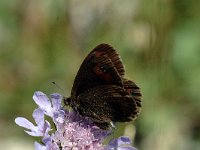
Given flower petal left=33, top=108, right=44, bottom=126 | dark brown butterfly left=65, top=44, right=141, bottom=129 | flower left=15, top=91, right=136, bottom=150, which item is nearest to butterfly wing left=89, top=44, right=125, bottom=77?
dark brown butterfly left=65, top=44, right=141, bottom=129

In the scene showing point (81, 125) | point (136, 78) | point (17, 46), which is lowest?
point (81, 125)

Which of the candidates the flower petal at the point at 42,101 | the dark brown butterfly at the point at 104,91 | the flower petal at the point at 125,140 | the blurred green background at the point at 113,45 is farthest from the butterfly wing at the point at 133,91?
the blurred green background at the point at 113,45

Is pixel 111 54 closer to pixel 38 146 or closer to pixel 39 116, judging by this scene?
pixel 39 116

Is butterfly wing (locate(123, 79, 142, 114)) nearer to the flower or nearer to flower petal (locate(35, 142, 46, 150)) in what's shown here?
the flower

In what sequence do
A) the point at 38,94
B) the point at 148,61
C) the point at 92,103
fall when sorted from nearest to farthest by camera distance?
1. the point at 38,94
2. the point at 92,103
3. the point at 148,61

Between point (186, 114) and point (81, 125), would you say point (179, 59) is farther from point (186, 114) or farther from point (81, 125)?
point (81, 125)

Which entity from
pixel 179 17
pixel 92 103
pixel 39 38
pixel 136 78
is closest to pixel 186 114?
pixel 136 78

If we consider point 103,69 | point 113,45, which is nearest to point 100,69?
point 103,69
